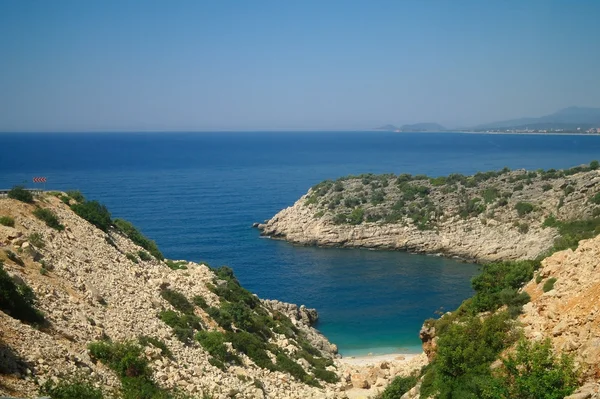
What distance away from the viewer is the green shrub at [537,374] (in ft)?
46.3

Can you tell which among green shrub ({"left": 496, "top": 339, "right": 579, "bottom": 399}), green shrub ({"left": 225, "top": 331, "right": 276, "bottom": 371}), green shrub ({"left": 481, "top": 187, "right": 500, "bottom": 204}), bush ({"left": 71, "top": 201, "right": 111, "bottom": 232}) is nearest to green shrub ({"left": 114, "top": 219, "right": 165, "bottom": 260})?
bush ({"left": 71, "top": 201, "right": 111, "bottom": 232})

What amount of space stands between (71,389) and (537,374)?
521 inches

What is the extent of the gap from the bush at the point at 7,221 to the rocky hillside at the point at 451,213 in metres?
54.8

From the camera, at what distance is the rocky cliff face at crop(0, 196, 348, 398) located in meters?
15.7

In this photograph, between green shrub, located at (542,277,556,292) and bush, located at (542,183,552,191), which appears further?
bush, located at (542,183,552,191)

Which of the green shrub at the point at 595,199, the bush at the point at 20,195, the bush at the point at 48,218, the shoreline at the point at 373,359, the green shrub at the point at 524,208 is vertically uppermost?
the bush at the point at 20,195

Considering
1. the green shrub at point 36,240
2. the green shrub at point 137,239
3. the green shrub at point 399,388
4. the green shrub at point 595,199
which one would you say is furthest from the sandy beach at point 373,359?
the green shrub at point 595,199

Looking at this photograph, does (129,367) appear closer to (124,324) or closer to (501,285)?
(124,324)

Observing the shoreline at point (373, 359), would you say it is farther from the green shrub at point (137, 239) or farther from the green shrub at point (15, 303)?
the green shrub at point (15, 303)

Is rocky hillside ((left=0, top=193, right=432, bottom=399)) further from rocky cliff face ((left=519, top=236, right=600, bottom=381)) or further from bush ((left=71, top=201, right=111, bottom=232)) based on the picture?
rocky cliff face ((left=519, top=236, right=600, bottom=381))

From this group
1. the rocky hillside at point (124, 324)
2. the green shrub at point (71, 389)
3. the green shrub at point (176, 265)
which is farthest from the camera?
the green shrub at point (176, 265)

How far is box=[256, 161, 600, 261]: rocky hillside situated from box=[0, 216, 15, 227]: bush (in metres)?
54.8

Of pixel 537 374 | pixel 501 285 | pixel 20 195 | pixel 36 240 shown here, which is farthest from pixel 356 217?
pixel 537 374

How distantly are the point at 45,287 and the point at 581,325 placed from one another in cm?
1927
